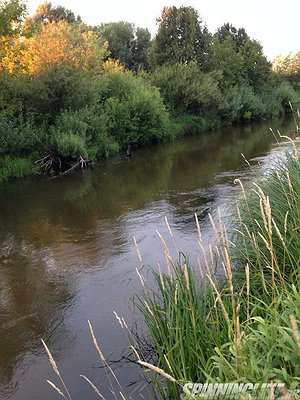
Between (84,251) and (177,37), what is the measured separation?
33288 millimetres

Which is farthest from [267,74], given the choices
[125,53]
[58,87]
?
[58,87]

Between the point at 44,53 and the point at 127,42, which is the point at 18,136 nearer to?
the point at 44,53

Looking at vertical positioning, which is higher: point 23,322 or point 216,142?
point 216,142

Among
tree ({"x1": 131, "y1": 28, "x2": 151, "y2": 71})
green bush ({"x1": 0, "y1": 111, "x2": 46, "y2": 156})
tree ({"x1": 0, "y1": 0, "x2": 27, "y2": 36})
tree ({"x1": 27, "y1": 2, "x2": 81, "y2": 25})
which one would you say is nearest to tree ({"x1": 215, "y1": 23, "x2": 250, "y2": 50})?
tree ({"x1": 131, "y1": 28, "x2": 151, "y2": 71})

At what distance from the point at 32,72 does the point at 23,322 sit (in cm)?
1807

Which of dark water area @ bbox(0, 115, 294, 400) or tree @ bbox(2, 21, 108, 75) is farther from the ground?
tree @ bbox(2, 21, 108, 75)

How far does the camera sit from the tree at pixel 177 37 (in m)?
37.7

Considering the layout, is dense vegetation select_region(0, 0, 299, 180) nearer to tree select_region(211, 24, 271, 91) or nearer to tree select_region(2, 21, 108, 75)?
tree select_region(2, 21, 108, 75)

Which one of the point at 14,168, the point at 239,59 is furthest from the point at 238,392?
the point at 239,59

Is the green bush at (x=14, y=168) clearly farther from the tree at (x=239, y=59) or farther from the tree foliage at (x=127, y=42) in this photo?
the tree foliage at (x=127, y=42)

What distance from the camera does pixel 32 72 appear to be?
2172 cm

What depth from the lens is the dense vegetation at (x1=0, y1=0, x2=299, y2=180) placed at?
20344 mm

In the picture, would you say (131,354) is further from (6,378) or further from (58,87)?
(58,87)

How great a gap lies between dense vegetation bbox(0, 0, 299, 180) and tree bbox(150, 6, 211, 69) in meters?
0.09
